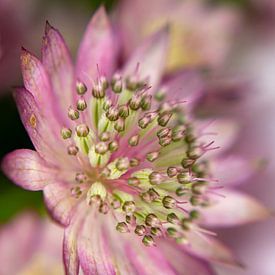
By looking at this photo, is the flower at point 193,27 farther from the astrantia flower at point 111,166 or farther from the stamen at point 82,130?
the stamen at point 82,130

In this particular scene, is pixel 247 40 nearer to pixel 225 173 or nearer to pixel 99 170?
pixel 225 173

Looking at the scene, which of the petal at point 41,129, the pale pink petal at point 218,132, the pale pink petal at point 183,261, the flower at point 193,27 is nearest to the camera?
the petal at point 41,129

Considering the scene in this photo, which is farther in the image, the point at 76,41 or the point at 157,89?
the point at 76,41

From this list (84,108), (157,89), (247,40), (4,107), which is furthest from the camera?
(247,40)

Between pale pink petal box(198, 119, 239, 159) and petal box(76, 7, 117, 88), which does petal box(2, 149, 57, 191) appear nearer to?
petal box(76, 7, 117, 88)

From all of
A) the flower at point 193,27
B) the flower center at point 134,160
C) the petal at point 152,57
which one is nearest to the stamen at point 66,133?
the flower center at point 134,160

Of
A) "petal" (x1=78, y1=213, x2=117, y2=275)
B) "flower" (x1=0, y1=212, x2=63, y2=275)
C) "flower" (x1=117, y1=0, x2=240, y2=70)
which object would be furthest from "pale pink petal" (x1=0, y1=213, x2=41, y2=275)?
"flower" (x1=117, y1=0, x2=240, y2=70)

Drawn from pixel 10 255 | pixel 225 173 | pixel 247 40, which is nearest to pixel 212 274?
pixel 225 173
